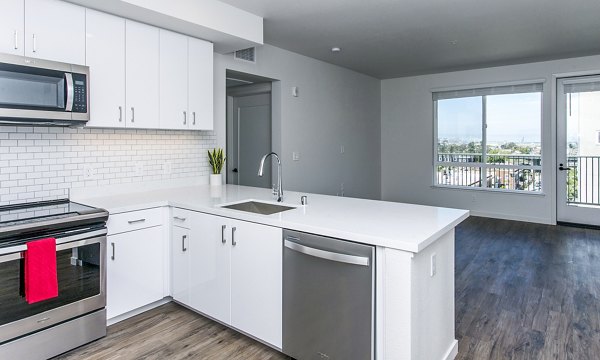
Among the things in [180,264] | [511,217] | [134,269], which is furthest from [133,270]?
[511,217]

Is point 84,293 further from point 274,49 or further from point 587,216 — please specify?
point 587,216

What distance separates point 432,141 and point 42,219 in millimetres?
6372

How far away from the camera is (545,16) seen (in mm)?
3803

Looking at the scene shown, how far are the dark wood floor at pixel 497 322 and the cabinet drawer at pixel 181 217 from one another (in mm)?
699

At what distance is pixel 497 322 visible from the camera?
2760 mm

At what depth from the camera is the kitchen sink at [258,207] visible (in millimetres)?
2689

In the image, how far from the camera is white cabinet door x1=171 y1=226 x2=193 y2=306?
9.21 feet

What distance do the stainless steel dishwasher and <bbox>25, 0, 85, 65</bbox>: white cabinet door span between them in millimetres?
1951

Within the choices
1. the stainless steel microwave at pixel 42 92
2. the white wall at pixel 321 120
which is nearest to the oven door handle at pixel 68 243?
the stainless steel microwave at pixel 42 92

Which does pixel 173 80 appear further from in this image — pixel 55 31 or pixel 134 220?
pixel 134 220

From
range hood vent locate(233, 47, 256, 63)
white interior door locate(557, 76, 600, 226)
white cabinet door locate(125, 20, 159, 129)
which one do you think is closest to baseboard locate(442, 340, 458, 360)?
white cabinet door locate(125, 20, 159, 129)

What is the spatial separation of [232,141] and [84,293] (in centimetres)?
356

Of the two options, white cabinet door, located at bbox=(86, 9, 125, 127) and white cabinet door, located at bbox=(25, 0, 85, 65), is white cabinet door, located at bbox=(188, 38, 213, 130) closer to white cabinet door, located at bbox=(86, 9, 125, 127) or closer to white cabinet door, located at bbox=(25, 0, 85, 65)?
white cabinet door, located at bbox=(86, 9, 125, 127)

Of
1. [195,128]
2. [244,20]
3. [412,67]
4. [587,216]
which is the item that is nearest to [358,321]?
[195,128]
